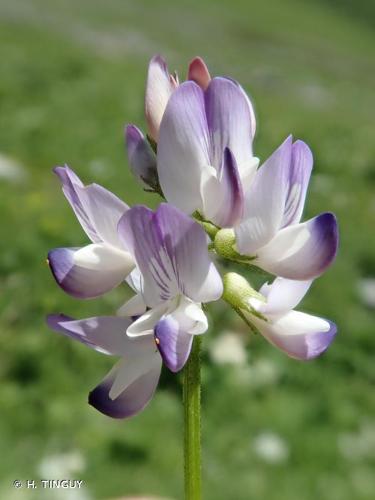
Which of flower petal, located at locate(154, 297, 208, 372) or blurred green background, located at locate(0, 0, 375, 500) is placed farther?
blurred green background, located at locate(0, 0, 375, 500)

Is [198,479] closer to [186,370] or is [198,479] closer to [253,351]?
[186,370]

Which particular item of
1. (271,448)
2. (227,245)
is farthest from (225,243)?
(271,448)

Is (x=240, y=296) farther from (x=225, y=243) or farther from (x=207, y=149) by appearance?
(x=207, y=149)

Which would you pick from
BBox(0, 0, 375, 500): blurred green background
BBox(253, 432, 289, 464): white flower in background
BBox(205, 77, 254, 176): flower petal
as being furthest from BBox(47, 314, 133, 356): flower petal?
BBox(253, 432, 289, 464): white flower in background

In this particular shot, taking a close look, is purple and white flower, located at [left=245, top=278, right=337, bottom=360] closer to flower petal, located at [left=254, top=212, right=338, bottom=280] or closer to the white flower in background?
flower petal, located at [left=254, top=212, right=338, bottom=280]

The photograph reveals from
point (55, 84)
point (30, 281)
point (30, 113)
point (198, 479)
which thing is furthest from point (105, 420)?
point (55, 84)
